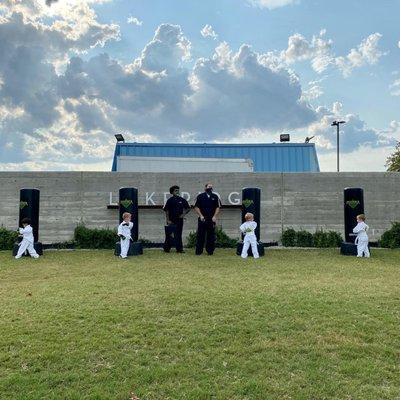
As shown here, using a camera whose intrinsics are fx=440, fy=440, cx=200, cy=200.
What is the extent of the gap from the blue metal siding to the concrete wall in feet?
24.4

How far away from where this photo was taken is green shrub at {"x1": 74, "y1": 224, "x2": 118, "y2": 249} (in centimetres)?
1366

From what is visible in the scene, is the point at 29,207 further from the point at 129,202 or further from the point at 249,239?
the point at 249,239

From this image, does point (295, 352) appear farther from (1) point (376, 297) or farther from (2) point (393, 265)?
(2) point (393, 265)

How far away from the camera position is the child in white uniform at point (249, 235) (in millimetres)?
11047

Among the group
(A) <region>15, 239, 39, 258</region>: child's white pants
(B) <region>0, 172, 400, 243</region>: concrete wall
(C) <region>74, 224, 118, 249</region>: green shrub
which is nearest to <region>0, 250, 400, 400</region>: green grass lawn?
(A) <region>15, 239, 39, 258</region>: child's white pants

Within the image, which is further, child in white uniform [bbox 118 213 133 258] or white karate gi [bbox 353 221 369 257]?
white karate gi [bbox 353 221 369 257]

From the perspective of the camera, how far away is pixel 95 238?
13812 mm

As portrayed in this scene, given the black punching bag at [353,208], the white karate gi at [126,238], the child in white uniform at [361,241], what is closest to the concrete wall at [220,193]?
the black punching bag at [353,208]

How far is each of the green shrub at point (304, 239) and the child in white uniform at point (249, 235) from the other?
3123 mm

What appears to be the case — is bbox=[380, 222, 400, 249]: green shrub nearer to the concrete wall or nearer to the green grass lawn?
the concrete wall

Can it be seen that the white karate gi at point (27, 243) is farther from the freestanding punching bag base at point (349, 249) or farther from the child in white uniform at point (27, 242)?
the freestanding punching bag base at point (349, 249)

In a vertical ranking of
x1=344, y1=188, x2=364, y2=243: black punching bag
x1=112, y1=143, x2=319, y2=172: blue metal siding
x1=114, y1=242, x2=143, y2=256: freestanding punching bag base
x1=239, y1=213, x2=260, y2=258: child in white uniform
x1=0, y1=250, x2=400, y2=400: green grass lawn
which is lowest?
x1=0, y1=250, x2=400, y2=400: green grass lawn

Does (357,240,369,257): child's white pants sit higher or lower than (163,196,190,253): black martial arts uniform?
lower

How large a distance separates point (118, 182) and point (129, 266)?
19.1 ft
